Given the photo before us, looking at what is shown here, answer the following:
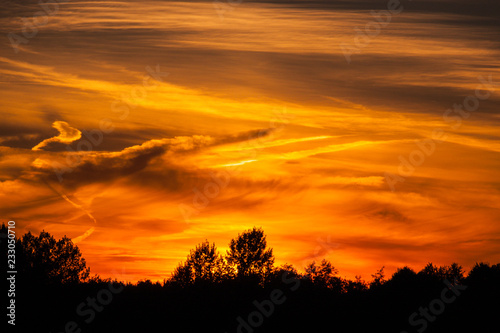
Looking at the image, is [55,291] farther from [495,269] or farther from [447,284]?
[495,269]

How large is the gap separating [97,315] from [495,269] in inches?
2155

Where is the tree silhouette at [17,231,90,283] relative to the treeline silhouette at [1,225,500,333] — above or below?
above

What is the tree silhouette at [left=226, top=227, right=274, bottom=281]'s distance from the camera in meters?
104

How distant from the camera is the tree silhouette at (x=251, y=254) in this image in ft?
342

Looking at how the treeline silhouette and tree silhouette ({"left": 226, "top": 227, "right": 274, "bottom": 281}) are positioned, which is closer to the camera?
the treeline silhouette

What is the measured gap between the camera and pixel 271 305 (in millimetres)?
74875

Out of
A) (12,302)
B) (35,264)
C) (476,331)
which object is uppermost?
(35,264)

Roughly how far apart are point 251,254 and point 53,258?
2970 cm

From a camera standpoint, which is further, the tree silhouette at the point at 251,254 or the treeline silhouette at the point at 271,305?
the tree silhouette at the point at 251,254

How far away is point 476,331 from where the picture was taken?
73625mm

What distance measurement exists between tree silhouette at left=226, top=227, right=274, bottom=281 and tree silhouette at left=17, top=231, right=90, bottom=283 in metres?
23.0

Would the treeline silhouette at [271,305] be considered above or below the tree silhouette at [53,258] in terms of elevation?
below

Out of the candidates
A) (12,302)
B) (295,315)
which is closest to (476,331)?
(295,315)

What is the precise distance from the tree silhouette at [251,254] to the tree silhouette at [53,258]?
23.0m
